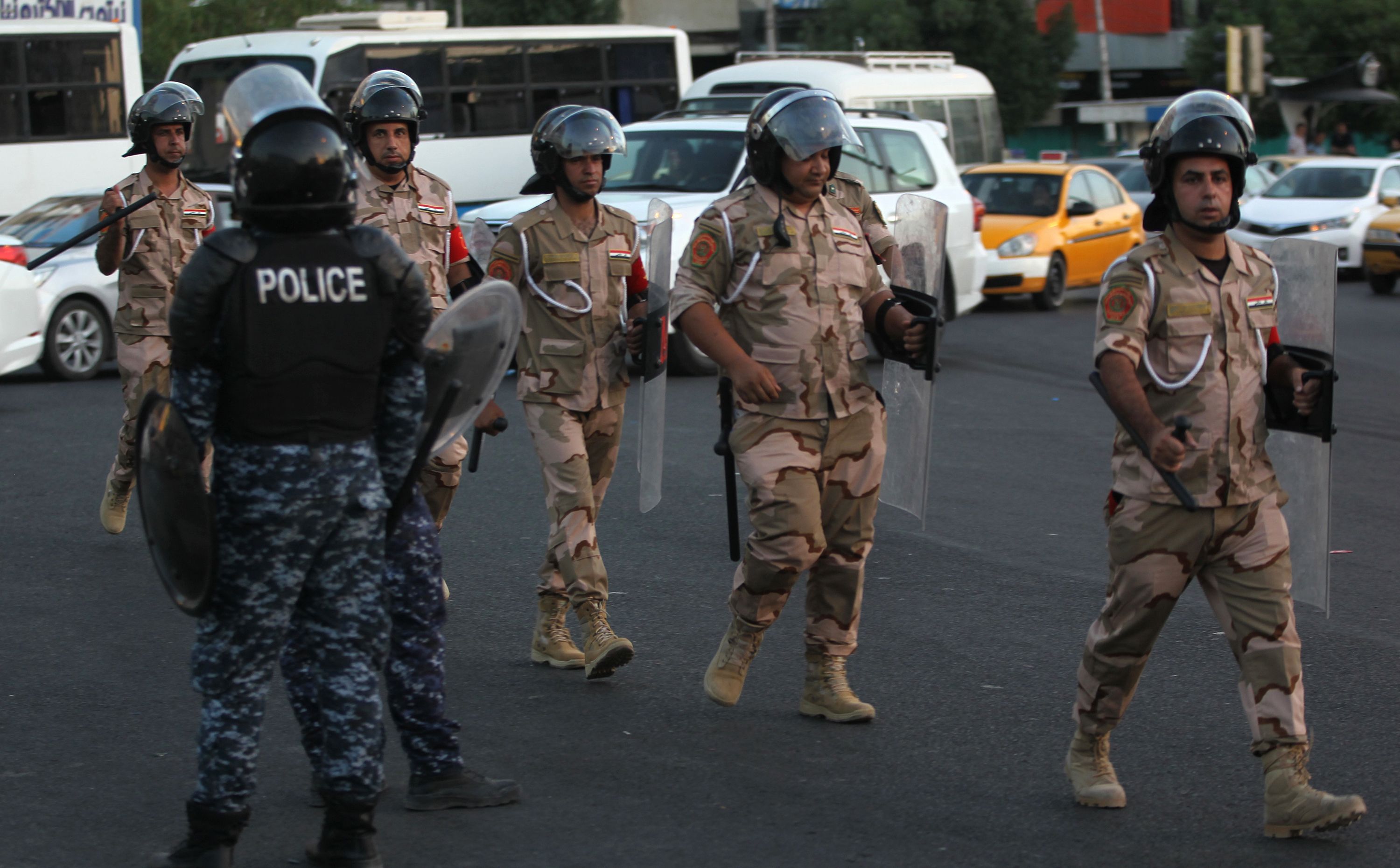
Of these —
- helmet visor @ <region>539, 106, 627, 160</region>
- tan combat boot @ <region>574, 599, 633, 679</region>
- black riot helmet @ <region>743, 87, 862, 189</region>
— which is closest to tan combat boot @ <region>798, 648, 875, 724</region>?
tan combat boot @ <region>574, 599, 633, 679</region>

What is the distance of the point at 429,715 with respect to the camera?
445cm

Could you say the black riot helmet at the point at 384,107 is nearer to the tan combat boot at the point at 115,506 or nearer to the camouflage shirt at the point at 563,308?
the camouflage shirt at the point at 563,308

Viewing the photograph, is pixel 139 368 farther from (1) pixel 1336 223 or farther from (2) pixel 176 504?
(1) pixel 1336 223

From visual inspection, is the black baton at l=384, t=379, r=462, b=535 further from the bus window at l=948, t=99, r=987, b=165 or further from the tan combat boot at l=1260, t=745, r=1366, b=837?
the bus window at l=948, t=99, r=987, b=165

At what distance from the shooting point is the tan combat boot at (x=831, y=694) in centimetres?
529

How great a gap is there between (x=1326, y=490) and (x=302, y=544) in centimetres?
263

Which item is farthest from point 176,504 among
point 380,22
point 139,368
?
point 380,22

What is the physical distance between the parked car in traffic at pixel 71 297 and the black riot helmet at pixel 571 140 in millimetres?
8435

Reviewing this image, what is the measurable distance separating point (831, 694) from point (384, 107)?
272cm

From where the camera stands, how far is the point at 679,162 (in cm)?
1422

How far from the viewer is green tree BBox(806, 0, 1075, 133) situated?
3666cm

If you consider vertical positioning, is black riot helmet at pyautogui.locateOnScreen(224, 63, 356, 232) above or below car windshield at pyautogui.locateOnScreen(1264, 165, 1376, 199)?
above

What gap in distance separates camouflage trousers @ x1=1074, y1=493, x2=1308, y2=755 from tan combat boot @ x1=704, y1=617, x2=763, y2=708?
122 cm

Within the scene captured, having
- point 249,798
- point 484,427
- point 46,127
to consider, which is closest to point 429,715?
point 249,798
